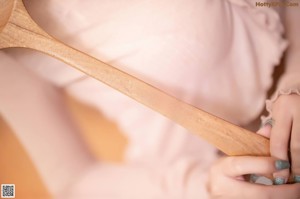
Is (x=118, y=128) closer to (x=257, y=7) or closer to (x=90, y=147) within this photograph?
(x=90, y=147)

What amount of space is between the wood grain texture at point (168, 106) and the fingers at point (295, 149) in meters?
0.05

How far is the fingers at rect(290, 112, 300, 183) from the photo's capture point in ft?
2.10

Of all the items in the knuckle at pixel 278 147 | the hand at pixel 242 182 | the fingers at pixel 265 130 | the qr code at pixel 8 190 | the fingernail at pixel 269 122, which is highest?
the fingernail at pixel 269 122

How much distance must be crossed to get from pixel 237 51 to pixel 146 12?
0.65 ft

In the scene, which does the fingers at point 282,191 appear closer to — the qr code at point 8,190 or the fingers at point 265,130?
the fingers at point 265,130

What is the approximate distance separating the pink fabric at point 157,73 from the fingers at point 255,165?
0.15ft

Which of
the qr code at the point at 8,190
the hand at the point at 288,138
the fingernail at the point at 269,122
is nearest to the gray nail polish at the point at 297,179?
the hand at the point at 288,138

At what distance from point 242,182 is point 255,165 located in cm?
4

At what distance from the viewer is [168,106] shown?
66 centimetres

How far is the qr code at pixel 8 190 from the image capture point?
0.76 meters

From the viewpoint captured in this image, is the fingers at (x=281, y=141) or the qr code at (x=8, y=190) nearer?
the fingers at (x=281, y=141)

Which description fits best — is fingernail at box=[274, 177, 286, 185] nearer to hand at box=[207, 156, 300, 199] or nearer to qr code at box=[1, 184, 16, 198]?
hand at box=[207, 156, 300, 199]

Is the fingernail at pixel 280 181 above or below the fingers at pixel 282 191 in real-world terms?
above

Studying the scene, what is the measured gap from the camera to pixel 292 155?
0.65 meters
